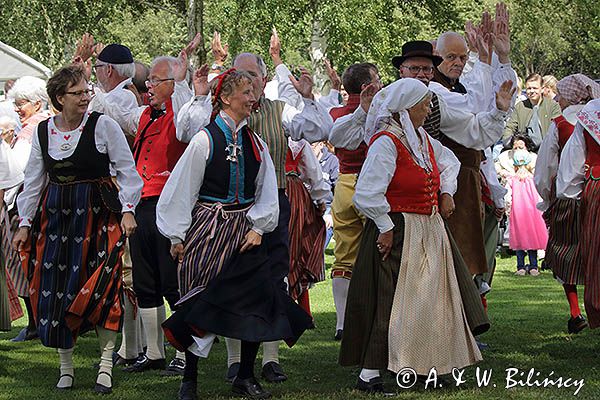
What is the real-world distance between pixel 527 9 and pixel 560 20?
19.3 feet

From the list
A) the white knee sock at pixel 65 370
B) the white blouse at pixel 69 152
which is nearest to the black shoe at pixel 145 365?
the white knee sock at pixel 65 370

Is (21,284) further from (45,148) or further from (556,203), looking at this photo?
(556,203)

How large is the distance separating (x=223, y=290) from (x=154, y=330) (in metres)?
1.46

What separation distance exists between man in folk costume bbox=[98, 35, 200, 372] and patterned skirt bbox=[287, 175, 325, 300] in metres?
1.28

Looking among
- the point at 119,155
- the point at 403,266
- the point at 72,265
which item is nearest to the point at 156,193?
the point at 119,155

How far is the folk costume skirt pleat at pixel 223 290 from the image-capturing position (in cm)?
641

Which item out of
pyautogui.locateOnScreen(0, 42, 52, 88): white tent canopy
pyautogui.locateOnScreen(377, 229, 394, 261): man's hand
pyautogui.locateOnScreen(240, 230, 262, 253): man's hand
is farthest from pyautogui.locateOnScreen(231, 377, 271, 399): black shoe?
pyautogui.locateOnScreen(0, 42, 52, 88): white tent canopy

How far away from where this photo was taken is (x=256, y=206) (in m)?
6.63

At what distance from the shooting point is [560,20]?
160 feet

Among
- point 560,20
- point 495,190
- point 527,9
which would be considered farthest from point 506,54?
point 560,20

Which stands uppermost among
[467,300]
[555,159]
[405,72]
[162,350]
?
[405,72]

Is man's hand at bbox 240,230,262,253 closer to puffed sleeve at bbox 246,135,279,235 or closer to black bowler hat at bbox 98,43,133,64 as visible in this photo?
puffed sleeve at bbox 246,135,279,235

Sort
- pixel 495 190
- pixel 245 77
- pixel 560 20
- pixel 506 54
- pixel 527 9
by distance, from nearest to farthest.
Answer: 1. pixel 245 77
2. pixel 506 54
3. pixel 495 190
4. pixel 527 9
5. pixel 560 20

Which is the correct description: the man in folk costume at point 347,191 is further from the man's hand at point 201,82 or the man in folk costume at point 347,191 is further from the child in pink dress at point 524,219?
the child in pink dress at point 524,219
